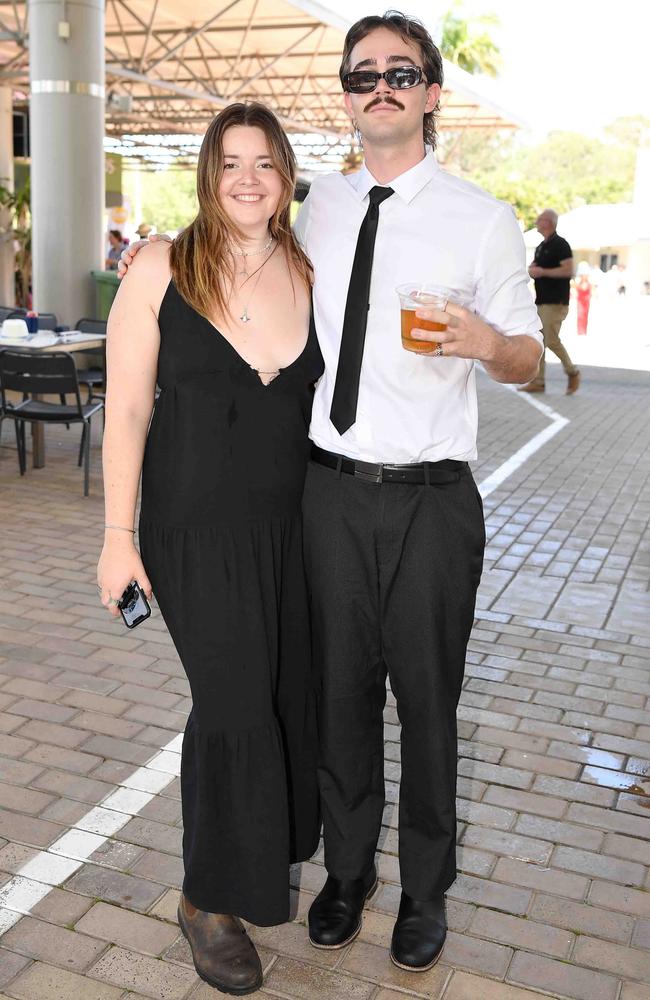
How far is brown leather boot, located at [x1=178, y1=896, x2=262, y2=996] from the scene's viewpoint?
2.45 meters

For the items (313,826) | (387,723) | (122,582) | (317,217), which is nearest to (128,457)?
(122,582)

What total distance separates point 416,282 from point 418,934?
1589 millimetres

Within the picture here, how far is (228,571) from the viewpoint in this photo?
7.93 feet

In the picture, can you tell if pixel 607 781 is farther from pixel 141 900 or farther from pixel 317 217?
pixel 317 217

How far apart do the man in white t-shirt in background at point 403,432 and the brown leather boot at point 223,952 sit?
0.70 ft

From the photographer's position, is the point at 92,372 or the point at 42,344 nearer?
the point at 42,344

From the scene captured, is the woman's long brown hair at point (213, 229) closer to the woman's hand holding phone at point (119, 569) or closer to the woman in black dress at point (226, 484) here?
the woman in black dress at point (226, 484)

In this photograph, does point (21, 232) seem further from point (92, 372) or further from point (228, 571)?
point (228, 571)

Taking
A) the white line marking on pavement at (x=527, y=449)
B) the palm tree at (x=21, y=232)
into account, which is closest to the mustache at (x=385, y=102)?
the white line marking on pavement at (x=527, y=449)

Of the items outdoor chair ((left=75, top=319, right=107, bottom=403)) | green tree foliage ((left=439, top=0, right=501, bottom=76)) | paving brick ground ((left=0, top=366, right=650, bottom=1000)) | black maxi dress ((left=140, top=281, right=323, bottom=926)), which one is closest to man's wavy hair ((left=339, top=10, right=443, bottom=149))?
black maxi dress ((left=140, top=281, right=323, bottom=926))

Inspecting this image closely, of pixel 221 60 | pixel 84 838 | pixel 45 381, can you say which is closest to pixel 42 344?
pixel 45 381

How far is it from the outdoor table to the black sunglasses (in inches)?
208

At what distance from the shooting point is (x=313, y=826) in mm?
2814

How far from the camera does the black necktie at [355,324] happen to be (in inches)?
93.5
